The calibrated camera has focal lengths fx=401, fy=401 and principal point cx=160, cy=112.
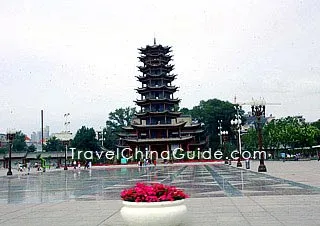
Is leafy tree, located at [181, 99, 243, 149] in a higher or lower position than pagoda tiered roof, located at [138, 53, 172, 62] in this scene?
lower

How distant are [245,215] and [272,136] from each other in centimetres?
6745

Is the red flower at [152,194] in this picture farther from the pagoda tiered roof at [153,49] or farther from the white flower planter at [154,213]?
→ the pagoda tiered roof at [153,49]

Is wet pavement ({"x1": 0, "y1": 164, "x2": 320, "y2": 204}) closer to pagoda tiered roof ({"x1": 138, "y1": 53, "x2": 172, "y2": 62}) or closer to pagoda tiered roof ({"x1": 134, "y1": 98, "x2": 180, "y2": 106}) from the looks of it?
pagoda tiered roof ({"x1": 134, "y1": 98, "x2": 180, "y2": 106})

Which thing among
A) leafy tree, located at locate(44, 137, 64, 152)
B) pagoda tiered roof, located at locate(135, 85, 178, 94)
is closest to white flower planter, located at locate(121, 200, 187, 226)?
pagoda tiered roof, located at locate(135, 85, 178, 94)

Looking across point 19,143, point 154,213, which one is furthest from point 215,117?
point 154,213

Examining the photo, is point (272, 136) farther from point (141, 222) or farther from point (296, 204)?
point (141, 222)

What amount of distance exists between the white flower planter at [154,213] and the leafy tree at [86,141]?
7736 cm

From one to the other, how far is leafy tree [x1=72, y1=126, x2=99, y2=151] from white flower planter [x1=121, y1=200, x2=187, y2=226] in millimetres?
77363

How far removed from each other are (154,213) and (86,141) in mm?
79126

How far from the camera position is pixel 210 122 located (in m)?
94.3

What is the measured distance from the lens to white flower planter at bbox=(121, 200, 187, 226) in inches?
268

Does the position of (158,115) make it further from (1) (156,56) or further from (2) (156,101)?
(1) (156,56)

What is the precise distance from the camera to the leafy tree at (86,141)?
84.1 m

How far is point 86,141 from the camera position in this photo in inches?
3319
